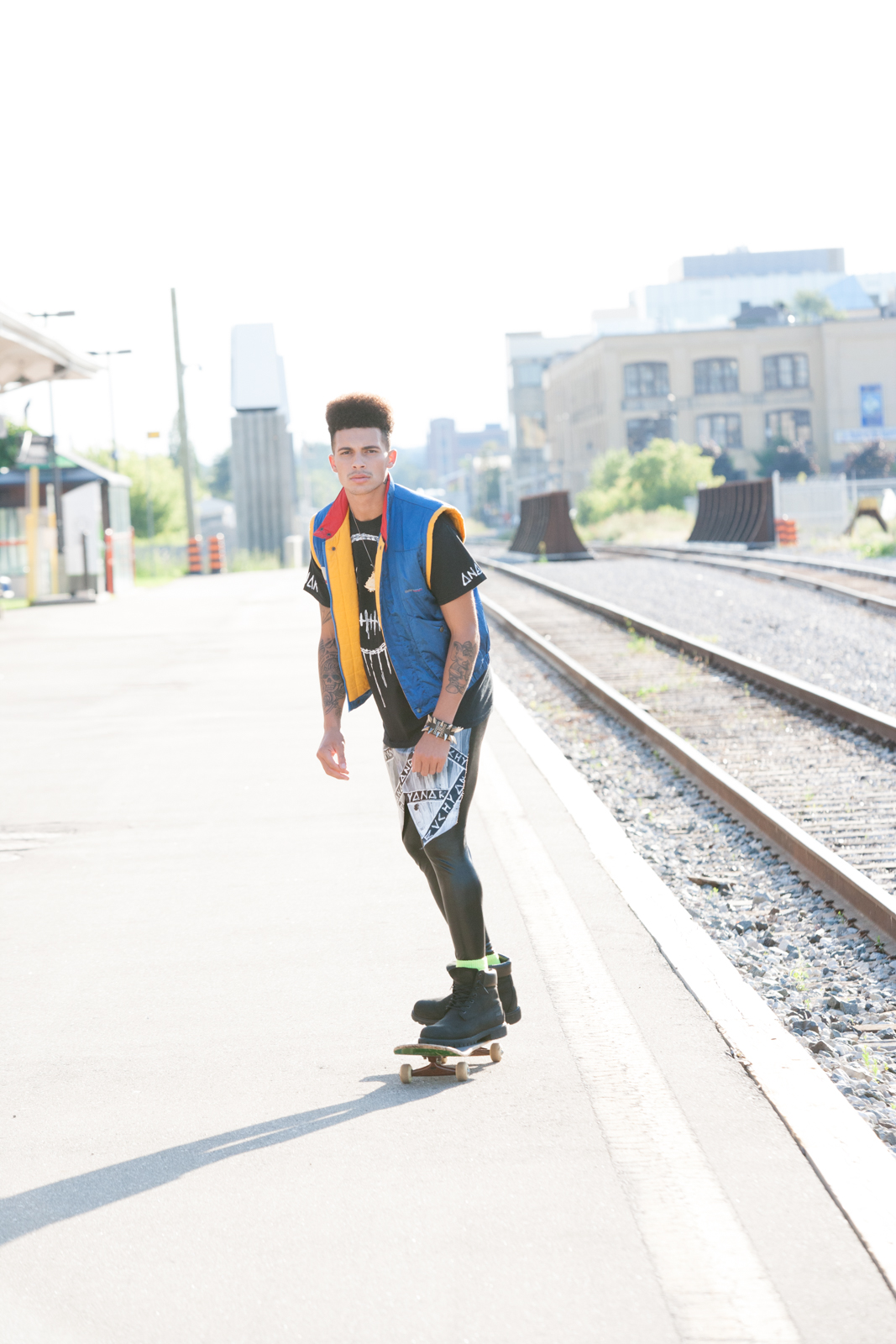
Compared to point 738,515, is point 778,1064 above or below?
below

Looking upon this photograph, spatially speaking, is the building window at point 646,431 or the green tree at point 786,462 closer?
the green tree at point 786,462

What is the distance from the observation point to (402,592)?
4094 mm

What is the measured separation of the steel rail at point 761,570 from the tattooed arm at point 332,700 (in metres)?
15.3

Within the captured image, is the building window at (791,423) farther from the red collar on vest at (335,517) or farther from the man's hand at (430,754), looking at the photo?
the man's hand at (430,754)

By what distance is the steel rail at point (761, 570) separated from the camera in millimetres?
19922

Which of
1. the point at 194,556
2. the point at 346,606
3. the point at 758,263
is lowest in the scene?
the point at 346,606

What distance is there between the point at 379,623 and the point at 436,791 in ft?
1.59

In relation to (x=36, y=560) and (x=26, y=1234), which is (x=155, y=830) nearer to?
(x=26, y=1234)

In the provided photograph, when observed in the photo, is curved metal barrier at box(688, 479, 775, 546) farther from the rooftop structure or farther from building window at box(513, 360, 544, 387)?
the rooftop structure

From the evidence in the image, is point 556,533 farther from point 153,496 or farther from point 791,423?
point 153,496

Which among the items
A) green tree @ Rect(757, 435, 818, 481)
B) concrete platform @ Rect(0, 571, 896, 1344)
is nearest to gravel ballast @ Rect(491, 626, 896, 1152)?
concrete platform @ Rect(0, 571, 896, 1344)

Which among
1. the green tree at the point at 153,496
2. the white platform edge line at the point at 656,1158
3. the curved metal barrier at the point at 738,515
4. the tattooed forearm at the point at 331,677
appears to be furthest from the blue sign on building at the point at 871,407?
the tattooed forearm at the point at 331,677

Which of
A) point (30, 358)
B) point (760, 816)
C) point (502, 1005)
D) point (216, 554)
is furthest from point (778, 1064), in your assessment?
point (216, 554)

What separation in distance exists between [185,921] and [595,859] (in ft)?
5.86
